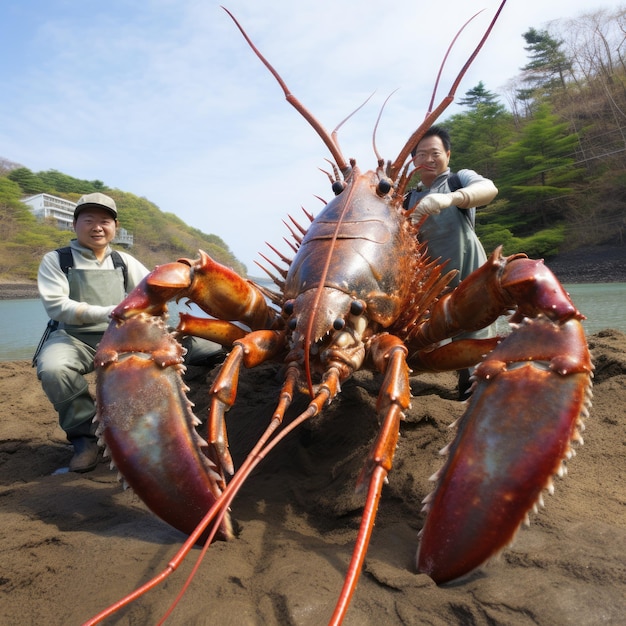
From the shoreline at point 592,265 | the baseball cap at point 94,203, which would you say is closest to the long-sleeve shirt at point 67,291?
the baseball cap at point 94,203

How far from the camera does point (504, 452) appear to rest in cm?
166

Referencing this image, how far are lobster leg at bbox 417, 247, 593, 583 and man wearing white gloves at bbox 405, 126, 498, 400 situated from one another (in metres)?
2.11

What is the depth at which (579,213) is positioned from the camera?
3153 centimetres

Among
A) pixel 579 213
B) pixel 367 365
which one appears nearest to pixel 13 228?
pixel 579 213

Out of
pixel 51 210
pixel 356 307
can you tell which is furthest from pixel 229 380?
pixel 51 210

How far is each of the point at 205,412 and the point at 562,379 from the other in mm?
3003

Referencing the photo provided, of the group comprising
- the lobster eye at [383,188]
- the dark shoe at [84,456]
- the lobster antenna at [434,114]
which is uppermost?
the lobster antenna at [434,114]

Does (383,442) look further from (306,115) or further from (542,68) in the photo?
(542,68)

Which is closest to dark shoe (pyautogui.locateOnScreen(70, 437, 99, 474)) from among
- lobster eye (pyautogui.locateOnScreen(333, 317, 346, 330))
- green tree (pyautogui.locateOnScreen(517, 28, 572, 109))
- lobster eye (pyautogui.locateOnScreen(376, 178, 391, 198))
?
lobster eye (pyautogui.locateOnScreen(333, 317, 346, 330))

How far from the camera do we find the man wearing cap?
3.56 m

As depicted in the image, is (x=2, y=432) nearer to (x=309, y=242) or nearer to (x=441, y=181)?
(x=309, y=242)

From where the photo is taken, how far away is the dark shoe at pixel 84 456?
329cm

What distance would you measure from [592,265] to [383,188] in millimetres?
29304

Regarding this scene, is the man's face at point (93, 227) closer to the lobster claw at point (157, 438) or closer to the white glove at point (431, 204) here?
the lobster claw at point (157, 438)
